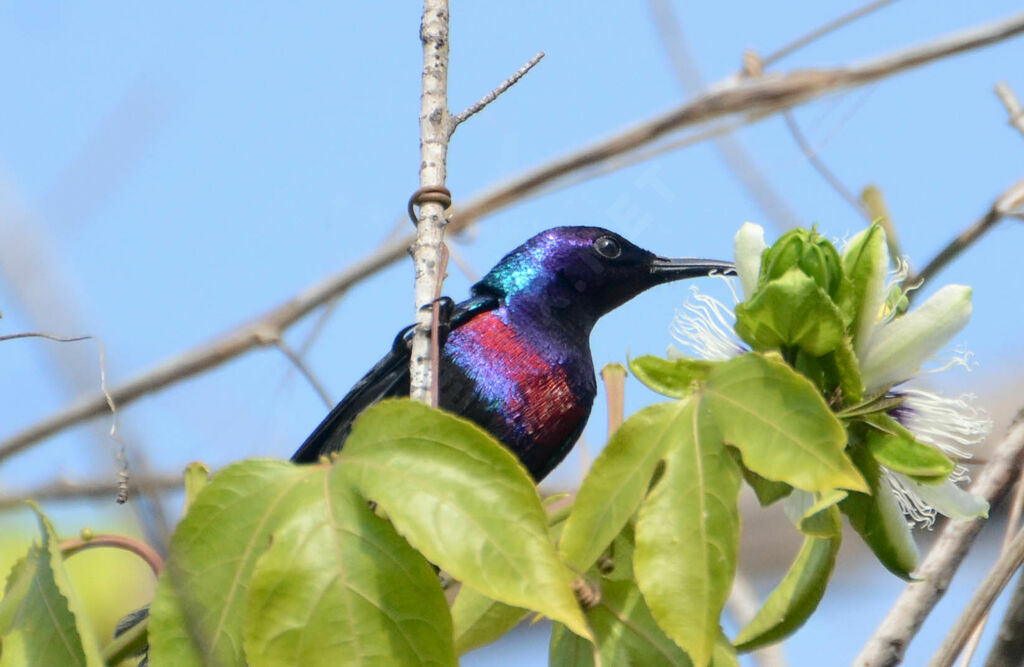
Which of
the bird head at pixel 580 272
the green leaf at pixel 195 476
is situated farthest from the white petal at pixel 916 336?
the bird head at pixel 580 272

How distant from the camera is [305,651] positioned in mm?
1319

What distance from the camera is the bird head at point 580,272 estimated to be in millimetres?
2830

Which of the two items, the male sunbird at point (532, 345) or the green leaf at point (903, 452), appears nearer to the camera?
the green leaf at point (903, 452)

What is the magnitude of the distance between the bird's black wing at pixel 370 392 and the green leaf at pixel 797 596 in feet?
3.92

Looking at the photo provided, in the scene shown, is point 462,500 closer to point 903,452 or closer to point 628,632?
point 628,632

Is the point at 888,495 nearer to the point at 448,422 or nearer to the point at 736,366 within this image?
the point at 736,366

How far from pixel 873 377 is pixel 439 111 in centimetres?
76

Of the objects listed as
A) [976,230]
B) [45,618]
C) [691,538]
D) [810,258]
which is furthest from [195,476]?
[976,230]

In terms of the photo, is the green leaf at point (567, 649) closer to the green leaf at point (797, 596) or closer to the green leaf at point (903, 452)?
the green leaf at point (797, 596)

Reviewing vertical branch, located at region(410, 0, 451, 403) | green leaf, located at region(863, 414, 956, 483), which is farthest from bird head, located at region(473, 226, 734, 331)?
green leaf, located at region(863, 414, 956, 483)

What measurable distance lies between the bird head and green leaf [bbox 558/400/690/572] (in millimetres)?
1384

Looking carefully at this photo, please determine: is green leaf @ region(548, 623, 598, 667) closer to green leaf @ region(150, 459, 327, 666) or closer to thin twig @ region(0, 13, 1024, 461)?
green leaf @ region(150, 459, 327, 666)

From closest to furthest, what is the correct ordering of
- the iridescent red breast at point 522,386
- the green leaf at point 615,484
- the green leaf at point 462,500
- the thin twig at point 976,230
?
the green leaf at point 462,500
the green leaf at point 615,484
the thin twig at point 976,230
the iridescent red breast at point 522,386

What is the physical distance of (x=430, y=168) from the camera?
76.4 inches
